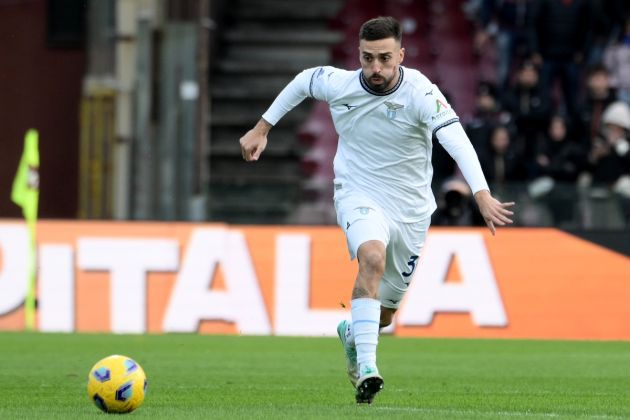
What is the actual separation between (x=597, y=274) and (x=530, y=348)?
2.47 m

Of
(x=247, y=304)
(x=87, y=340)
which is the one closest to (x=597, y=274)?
(x=247, y=304)

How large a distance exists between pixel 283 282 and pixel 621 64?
648 centimetres

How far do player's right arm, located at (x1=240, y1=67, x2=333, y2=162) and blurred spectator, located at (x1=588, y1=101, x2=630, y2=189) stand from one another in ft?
28.5

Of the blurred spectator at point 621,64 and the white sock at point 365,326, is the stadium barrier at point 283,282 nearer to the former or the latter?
the blurred spectator at point 621,64

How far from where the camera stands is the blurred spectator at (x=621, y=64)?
21.5 metres

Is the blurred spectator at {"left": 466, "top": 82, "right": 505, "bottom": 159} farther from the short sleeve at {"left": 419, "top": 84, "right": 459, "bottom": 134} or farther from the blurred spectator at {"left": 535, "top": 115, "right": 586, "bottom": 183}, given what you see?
the short sleeve at {"left": 419, "top": 84, "right": 459, "bottom": 134}

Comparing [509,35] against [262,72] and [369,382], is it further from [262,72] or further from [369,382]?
[369,382]

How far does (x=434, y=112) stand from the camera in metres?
9.44

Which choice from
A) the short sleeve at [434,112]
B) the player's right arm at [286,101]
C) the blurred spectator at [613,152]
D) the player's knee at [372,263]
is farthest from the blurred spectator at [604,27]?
the player's knee at [372,263]

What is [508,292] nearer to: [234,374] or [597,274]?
[597,274]

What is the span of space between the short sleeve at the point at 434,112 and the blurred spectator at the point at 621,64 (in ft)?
40.6

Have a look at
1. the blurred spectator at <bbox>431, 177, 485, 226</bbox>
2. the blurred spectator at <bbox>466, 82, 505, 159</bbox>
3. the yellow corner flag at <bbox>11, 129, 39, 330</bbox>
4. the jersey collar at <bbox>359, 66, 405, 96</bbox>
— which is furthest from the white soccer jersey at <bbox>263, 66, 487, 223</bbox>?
the blurred spectator at <bbox>466, 82, 505, 159</bbox>

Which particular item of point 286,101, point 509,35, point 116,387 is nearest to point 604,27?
point 509,35

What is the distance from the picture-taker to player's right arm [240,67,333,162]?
384 inches
